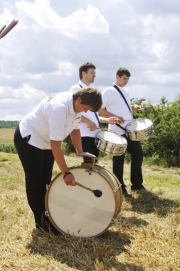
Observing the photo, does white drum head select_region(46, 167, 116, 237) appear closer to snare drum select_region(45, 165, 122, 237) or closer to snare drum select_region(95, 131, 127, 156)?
snare drum select_region(45, 165, 122, 237)

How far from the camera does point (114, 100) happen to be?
623cm

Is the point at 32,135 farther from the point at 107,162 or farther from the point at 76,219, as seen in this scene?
the point at 107,162

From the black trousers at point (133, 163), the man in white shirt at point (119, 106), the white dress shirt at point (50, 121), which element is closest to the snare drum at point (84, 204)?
the white dress shirt at point (50, 121)

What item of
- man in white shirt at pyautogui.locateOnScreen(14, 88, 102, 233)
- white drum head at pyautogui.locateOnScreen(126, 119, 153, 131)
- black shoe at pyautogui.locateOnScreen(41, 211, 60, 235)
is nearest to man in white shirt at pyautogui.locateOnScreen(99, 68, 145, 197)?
white drum head at pyautogui.locateOnScreen(126, 119, 153, 131)

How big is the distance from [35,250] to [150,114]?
31.2 feet

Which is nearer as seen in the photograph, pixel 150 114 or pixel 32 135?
pixel 32 135

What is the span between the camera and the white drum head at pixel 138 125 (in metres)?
5.94

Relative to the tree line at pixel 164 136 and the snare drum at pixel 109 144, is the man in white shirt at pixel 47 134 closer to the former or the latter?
the snare drum at pixel 109 144

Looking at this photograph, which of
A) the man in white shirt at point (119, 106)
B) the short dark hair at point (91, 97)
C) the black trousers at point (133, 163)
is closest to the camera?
the short dark hair at point (91, 97)

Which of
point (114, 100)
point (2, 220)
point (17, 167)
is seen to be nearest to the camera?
point (2, 220)

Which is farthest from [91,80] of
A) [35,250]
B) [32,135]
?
[35,250]

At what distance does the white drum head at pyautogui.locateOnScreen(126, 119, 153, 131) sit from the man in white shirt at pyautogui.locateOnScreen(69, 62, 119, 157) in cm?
56

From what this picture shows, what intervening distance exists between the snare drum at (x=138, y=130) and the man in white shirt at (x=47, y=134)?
1.54m

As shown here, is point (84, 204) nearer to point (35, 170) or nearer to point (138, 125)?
point (35, 170)
